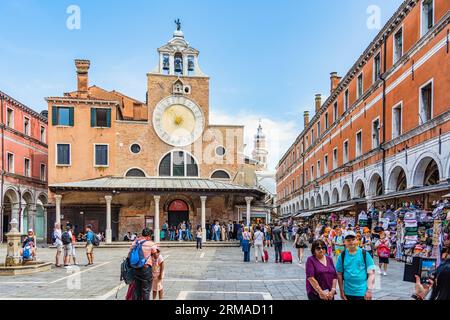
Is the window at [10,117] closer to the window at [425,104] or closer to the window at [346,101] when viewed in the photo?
the window at [346,101]

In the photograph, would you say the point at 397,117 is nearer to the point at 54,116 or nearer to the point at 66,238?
the point at 66,238

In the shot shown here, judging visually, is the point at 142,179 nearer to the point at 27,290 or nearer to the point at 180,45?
the point at 180,45

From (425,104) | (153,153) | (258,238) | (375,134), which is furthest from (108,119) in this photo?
Result: (425,104)

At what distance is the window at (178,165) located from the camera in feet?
104

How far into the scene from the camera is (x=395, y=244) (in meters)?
16.8

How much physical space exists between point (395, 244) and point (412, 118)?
5.15m

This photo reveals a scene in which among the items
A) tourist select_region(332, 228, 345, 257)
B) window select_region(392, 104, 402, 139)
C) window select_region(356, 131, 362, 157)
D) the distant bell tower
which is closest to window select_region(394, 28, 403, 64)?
window select_region(392, 104, 402, 139)

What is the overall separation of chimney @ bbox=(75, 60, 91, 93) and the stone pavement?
2032 centimetres

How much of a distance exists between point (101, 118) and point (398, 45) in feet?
67.3

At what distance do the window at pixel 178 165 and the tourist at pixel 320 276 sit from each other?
1049 inches

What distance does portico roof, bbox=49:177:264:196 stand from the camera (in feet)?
88.6

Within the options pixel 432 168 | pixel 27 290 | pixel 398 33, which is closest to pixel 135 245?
pixel 27 290

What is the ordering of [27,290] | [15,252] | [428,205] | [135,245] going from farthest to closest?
[428,205]
[15,252]
[27,290]
[135,245]

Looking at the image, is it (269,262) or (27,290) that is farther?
(269,262)
